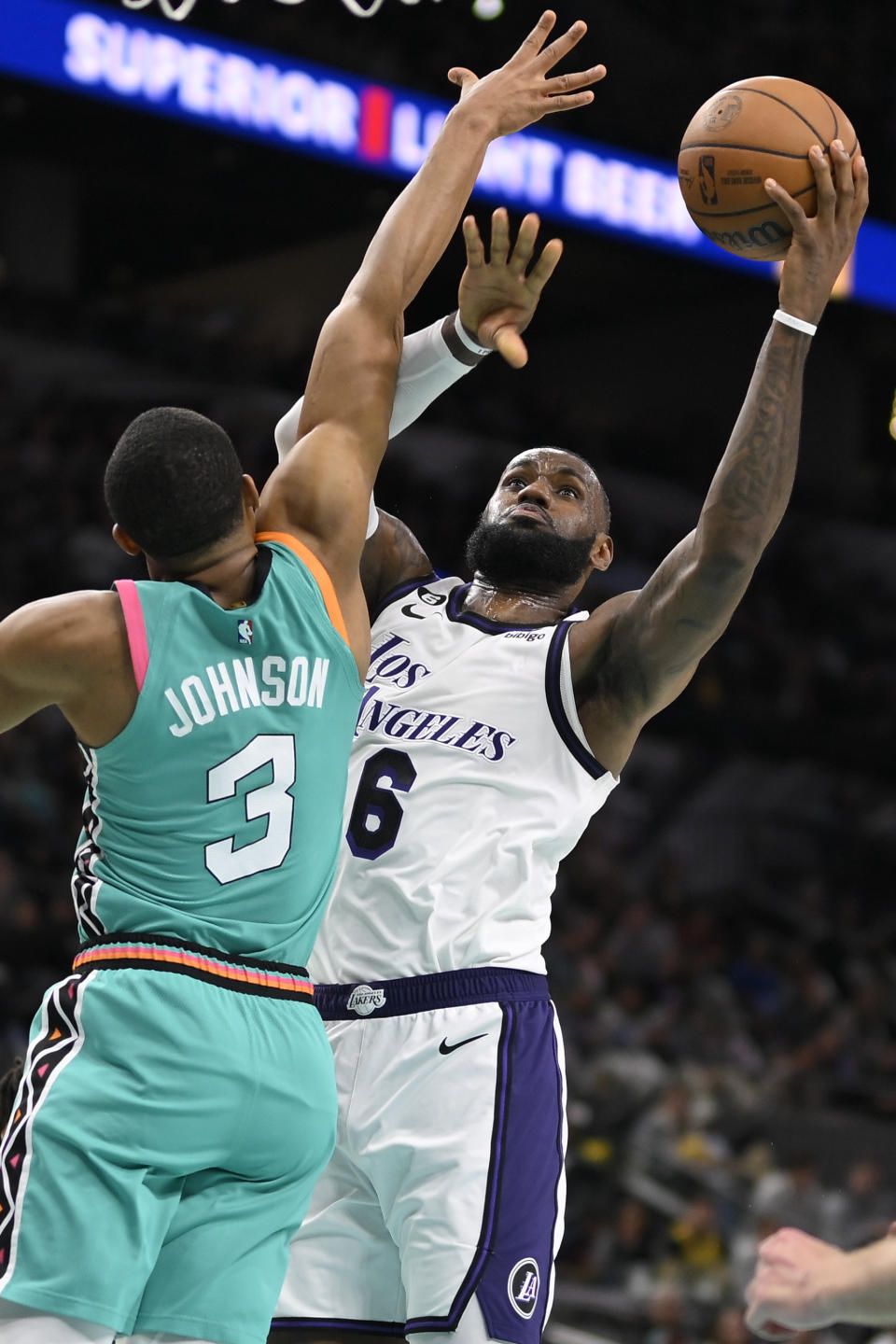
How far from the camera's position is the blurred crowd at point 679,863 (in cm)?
1009

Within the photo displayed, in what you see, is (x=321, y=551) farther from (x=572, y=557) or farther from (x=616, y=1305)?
(x=616, y=1305)

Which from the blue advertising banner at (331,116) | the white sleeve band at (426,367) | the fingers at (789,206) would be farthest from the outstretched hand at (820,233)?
the blue advertising banner at (331,116)

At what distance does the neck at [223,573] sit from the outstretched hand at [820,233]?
144 cm

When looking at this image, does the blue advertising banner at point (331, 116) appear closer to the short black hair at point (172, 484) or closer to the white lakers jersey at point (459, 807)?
the white lakers jersey at point (459, 807)

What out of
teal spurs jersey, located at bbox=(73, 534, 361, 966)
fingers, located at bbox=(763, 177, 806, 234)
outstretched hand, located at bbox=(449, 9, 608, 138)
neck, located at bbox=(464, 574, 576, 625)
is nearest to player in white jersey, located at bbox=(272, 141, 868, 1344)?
fingers, located at bbox=(763, 177, 806, 234)

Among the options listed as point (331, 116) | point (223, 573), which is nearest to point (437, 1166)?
point (223, 573)

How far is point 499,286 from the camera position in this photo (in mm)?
3957

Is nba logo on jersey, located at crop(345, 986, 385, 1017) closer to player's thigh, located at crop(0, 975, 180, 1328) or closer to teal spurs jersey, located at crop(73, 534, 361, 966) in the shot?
teal spurs jersey, located at crop(73, 534, 361, 966)

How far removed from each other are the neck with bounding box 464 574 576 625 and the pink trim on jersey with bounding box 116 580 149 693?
1563 mm

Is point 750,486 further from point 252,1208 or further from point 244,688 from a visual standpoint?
point 252,1208

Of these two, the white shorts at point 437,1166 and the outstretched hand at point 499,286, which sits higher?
the outstretched hand at point 499,286

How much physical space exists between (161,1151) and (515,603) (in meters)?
1.97

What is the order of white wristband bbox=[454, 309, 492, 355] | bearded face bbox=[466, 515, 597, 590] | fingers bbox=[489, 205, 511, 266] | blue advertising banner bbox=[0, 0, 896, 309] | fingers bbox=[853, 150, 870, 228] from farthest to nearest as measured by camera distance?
blue advertising banner bbox=[0, 0, 896, 309]
bearded face bbox=[466, 515, 597, 590]
white wristband bbox=[454, 309, 492, 355]
fingers bbox=[489, 205, 511, 266]
fingers bbox=[853, 150, 870, 228]

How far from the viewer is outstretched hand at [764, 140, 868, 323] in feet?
12.2
